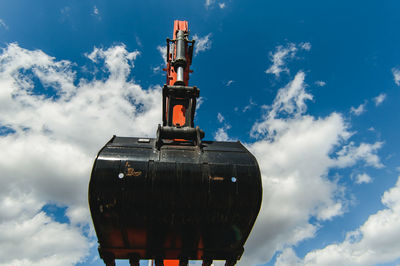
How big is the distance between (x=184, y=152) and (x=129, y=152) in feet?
2.45

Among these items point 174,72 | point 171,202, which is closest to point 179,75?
point 174,72

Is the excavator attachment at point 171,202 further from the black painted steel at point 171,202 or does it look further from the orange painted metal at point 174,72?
the orange painted metal at point 174,72

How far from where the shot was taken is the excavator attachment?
126 inches

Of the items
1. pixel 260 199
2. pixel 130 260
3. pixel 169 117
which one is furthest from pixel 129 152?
pixel 260 199

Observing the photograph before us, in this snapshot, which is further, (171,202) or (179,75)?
(179,75)

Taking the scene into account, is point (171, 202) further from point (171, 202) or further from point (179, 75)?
point (179, 75)

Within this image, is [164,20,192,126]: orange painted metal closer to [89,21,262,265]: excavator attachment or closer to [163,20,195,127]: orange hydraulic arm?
[163,20,195,127]: orange hydraulic arm

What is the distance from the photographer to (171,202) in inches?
127

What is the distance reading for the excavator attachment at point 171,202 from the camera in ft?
10.5

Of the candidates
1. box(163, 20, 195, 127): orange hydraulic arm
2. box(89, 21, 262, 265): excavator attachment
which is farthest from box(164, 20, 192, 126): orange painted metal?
box(89, 21, 262, 265): excavator attachment

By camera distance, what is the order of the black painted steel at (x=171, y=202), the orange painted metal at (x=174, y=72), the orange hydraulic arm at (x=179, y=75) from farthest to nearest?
the orange painted metal at (x=174, y=72)
the orange hydraulic arm at (x=179, y=75)
the black painted steel at (x=171, y=202)

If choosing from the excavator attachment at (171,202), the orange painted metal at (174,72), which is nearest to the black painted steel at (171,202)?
the excavator attachment at (171,202)

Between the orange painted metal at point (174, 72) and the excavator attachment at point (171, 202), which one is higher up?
the orange painted metal at point (174, 72)

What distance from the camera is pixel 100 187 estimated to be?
3.20 meters
